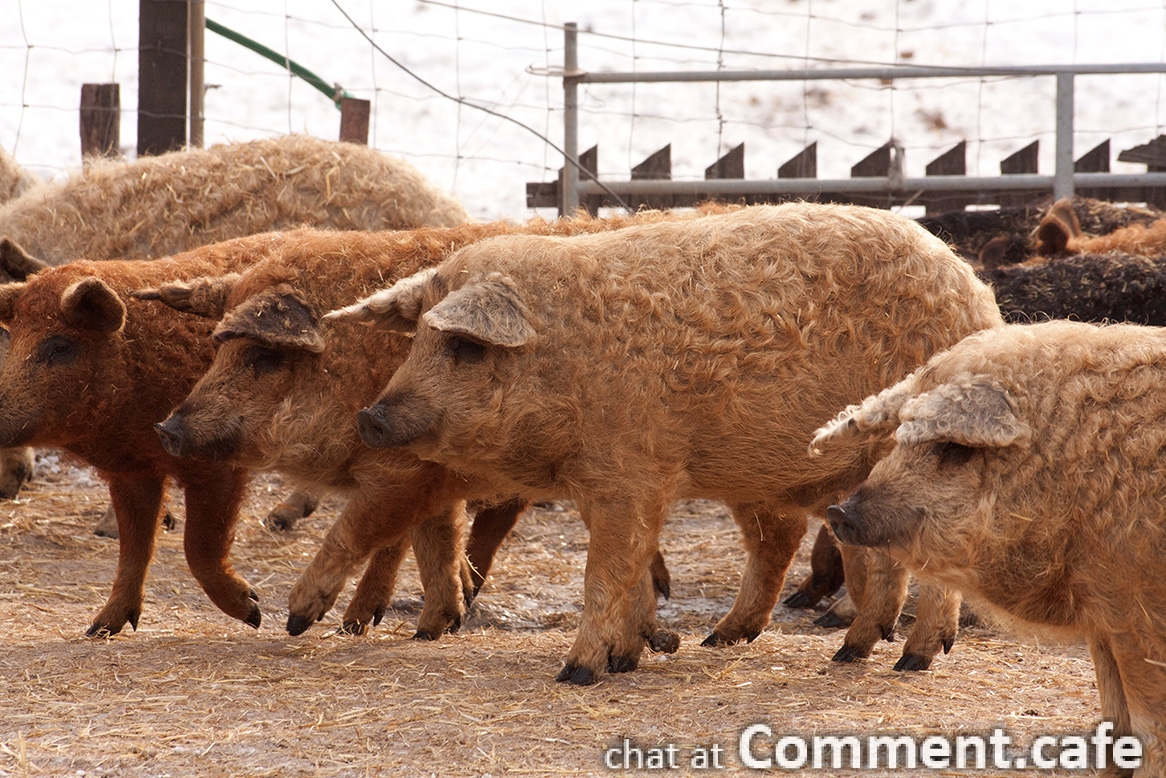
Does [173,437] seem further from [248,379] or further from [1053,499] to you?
[1053,499]

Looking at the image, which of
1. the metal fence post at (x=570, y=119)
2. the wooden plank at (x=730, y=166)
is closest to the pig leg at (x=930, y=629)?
the metal fence post at (x=570, y=119)

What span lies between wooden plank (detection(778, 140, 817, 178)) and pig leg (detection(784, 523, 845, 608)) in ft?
15.3

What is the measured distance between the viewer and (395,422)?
16.2 ft

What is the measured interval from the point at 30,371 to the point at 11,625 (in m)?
1.25

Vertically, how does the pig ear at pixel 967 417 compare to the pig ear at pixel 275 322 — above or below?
below

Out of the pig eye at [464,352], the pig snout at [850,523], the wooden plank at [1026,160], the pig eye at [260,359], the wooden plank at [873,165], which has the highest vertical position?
the wooden plank at [1026,160]

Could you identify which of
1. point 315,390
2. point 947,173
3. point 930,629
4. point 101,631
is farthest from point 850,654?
point 947,173

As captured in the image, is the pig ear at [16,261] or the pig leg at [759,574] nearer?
the pig leg at [759,574]

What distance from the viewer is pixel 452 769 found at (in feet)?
12.8

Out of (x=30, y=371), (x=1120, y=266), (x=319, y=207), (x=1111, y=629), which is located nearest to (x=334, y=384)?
(x=30, y=371)

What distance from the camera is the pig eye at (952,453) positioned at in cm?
386

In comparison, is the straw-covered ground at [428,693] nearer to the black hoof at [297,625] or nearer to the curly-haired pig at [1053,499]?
the black hoof at [297,625]

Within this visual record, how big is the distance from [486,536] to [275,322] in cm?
199

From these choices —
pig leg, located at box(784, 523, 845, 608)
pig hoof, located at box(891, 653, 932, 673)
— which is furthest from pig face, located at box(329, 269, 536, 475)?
pig leg, located at box(784, 523, 845, 608)
